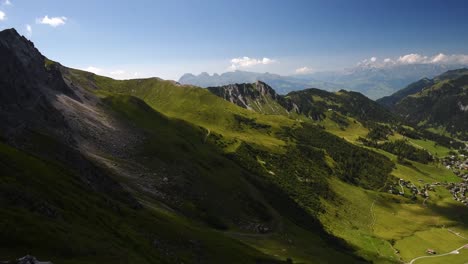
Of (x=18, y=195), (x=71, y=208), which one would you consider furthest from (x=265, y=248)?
(x=18, y=195)

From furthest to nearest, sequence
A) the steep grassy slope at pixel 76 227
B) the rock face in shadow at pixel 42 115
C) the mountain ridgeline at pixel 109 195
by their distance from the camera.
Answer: the rock face in shadow at pixel 42 115 < the mountain ridgeline at pixel 109 195 < the steep grassy slope at pixel 76 227

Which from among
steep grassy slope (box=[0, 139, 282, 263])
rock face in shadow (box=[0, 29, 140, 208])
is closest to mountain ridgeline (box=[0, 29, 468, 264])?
steep grassy slope (box=[0, 139, 282, 263])

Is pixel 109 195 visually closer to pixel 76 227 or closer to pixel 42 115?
pixel 76 227

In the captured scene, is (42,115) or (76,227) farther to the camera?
(42,115)

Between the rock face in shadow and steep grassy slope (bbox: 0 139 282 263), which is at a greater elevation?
the rock face in shadow

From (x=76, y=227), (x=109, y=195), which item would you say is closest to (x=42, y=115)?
(x=109, y=195)

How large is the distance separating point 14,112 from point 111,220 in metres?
64.7

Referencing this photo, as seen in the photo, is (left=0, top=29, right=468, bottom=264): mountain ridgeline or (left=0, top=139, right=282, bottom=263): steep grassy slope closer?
(left=0, top=139, right=282, bottom=263): steep grassy slope

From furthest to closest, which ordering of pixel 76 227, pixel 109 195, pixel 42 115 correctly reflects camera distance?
pixel 42 115, pixel 109 195, pixel 76 227

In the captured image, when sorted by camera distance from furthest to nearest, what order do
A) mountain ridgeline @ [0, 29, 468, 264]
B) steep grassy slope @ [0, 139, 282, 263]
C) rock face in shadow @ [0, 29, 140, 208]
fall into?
rock face in shadow @ [0, 29, 140, 208]
mountain ridgeline @ [0, 29, 468, 264]
steep grassy slope @ [0, 139, 282, 263]

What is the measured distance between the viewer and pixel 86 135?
136 m

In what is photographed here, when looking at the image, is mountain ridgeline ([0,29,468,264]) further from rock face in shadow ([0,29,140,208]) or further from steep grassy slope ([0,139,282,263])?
rock face in shadow ([0,29,140,208])

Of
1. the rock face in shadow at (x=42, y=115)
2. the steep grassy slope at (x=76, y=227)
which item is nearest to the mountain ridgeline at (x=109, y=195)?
the steep grassy slope at (x=76, y=227)

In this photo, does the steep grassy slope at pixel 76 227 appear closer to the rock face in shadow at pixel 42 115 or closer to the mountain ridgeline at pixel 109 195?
the mountain ridgeline at pixel 109 195
